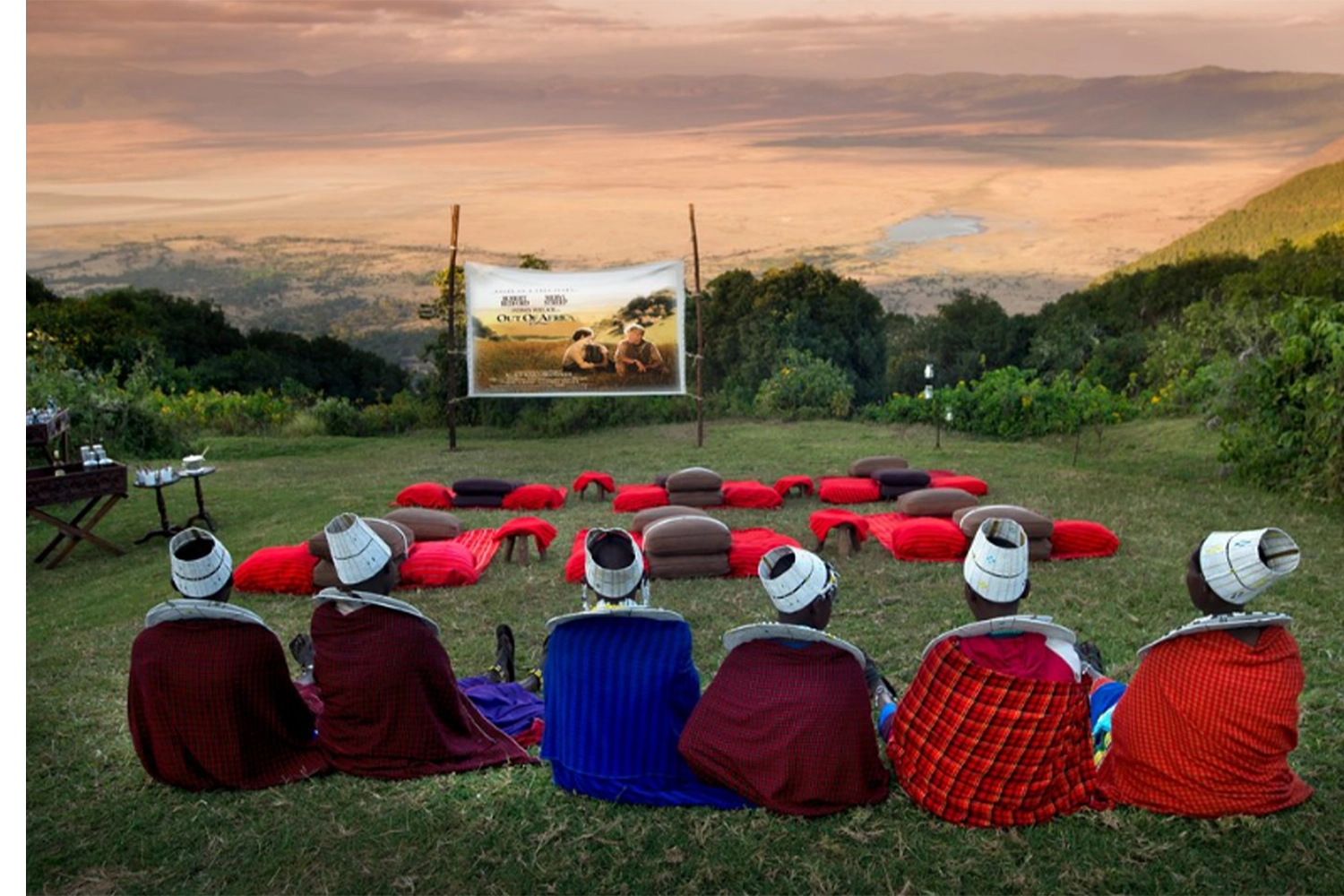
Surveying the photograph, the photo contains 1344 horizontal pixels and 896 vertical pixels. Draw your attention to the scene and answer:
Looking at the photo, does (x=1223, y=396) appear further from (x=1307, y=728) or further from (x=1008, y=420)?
(x=1307, y=728)

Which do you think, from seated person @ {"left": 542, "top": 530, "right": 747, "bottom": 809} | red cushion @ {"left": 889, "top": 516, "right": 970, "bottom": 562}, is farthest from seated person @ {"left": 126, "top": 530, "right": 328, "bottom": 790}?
red cushion @ {"left": 889, "top": 516, "right": 970, "bottom": 562}

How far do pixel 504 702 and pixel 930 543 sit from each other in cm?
379

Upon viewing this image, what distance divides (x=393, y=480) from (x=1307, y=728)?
9.80m

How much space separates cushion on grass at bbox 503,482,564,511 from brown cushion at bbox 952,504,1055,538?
3.98m

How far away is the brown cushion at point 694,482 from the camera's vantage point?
993 cm

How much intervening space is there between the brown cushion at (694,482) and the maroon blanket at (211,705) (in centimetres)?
604

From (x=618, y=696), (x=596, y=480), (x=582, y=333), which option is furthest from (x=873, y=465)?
(x=618, y=696)

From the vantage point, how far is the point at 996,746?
355 cm

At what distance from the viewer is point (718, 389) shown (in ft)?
63.1

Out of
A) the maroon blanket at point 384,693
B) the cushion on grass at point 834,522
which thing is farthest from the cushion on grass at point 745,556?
the maroon blanket at point 384,693

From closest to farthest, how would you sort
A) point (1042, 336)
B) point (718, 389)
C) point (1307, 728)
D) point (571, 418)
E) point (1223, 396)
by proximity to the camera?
point (1307, 728) < point (1223, 396) < point (571, 418) < point (718, 389) < point (1042, 336)

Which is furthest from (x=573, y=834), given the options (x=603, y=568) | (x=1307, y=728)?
(x=1307, y=728)

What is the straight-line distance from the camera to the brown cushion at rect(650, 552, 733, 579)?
7.37m

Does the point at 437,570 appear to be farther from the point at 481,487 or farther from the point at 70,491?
the point at 70,491
